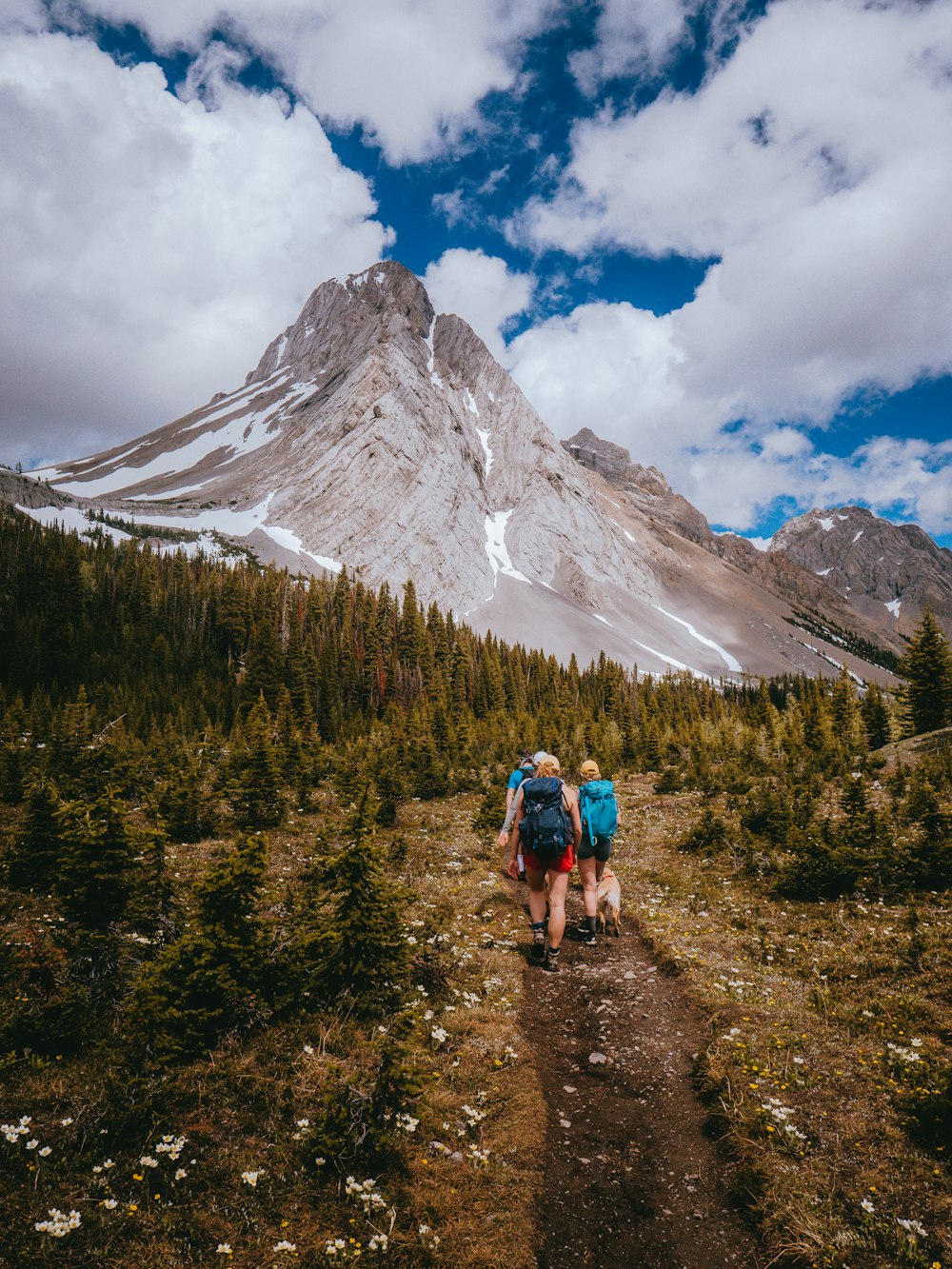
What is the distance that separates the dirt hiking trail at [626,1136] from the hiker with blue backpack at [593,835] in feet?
6.49

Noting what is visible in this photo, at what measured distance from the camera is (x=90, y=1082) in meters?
6.06

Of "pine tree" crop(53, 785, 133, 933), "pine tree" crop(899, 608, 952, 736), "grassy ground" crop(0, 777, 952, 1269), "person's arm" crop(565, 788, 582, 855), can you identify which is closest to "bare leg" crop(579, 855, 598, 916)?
"person's arm" crop(565, 788, 582, 855)

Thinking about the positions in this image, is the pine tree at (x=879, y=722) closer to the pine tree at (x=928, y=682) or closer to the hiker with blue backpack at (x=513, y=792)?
the pine tree at (x=928, y=682)

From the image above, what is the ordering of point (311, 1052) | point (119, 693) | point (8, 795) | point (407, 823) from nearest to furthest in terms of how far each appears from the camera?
point (311, 1052)
point (8, 795)
point (407, 823)
point (119, 693)

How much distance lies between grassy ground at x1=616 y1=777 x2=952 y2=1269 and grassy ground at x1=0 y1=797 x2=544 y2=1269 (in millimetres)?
2239

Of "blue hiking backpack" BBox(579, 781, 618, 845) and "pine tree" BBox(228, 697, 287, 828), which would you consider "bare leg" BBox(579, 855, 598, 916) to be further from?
"pine tree" BBox(228, 697, 287, 828)

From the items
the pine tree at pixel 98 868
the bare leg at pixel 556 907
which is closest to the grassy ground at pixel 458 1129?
the bare leg at pixel 556 907

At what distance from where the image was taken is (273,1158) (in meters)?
5.44

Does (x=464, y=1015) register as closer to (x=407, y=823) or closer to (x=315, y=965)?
(x=315, y=965)

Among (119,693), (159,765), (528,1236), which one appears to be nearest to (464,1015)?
(528,1236)

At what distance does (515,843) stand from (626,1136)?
5.30 m

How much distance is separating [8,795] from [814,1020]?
80.0 feet

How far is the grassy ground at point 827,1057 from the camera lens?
4746mm

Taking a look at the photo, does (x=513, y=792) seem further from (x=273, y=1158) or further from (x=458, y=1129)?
(x=273, y=1158)
